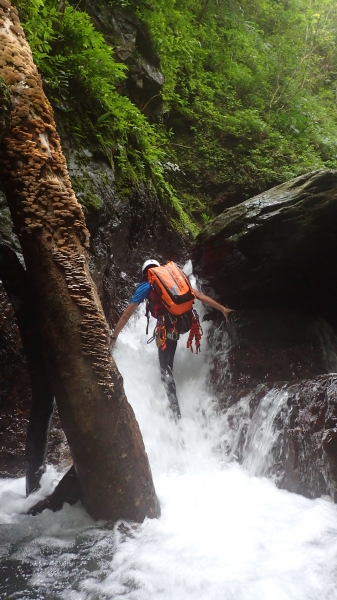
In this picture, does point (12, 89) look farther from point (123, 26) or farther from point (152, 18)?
point (152, 18)

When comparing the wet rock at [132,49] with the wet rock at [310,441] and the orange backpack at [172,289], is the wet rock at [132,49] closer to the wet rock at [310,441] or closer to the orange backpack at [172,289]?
the orange backpack at [172,289]

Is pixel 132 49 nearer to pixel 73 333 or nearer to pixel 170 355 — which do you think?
pixel 170 355

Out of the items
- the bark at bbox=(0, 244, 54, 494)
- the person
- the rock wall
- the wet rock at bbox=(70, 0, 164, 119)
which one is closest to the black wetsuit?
the person

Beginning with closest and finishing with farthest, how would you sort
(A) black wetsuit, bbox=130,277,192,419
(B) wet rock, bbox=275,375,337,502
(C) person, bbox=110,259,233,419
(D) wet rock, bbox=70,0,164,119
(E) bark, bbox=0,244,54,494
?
(E) bark, bbox=0,244,54,494, (B) wet rock, bbox=275,375,337,502, (C) person, bbox=110,259,233,419, (A) black wetsuit, bbox=130,277,192,419, (D) wet rock, bbox=70,0,164,119

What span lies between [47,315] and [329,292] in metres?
5.42

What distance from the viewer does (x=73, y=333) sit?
3.19 meters

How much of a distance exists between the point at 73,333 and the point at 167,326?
Result: 97.8 inches

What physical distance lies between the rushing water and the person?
3.22 feet

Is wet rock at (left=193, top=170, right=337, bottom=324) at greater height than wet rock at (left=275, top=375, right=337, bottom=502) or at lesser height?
greater

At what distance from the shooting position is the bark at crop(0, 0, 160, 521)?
10.4 feet

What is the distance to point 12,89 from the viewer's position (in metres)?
3.48

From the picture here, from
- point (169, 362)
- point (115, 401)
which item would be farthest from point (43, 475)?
point (169, 362)

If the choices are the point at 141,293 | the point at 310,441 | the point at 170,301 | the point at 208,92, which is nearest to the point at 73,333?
the point at 141,293

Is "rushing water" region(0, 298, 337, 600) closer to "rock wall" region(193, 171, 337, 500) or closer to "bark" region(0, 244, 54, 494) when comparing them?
"bark" region(0, 244, 54, 494)
